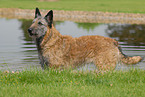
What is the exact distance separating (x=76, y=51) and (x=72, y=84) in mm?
1344

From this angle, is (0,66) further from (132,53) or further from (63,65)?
(132,53)

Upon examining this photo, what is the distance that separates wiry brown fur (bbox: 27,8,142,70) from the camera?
8.83 meters

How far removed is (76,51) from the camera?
29.7ft

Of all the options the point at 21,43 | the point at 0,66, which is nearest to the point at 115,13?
the point at 21,43

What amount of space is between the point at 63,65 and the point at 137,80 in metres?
2.37

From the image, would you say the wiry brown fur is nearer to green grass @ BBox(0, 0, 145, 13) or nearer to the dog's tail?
the dog's tail

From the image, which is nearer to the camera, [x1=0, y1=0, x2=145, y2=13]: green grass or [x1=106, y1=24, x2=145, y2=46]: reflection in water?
[x1=106, y1=24, x2=145, y2=46]: reflection in water

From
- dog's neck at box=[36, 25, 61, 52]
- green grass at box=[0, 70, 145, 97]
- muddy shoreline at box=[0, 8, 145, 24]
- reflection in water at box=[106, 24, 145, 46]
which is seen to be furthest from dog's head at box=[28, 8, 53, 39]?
muddy shoreline at box=[0, 8, 145, 24]

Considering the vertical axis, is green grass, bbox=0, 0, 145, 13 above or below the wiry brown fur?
below

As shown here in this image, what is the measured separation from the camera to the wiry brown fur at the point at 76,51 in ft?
29.0

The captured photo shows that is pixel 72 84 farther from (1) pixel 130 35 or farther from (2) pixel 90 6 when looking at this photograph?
(2) pixel 90 6

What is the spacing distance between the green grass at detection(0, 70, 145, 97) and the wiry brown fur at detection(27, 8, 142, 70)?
32 centimetres

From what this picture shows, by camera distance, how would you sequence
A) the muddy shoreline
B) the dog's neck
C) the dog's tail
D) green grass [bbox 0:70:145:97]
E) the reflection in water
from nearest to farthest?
green grass [bbox 0:70:145:97]
the dog's neck
the dog's tail
the reflection in water
the muddy shoreline

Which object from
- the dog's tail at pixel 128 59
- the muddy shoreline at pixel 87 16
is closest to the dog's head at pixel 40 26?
the dog's tail at pixel 128 59
